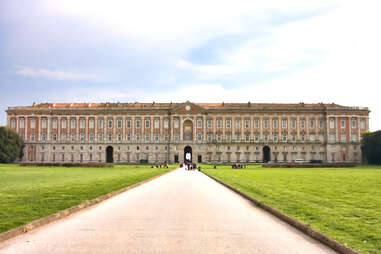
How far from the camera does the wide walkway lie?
6863 millimetres

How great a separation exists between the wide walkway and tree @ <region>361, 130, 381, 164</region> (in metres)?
74.3

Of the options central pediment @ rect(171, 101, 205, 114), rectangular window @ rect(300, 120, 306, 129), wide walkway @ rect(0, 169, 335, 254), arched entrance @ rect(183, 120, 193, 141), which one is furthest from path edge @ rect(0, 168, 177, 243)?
rectangular window @ rect(300, 120, 306, 129)

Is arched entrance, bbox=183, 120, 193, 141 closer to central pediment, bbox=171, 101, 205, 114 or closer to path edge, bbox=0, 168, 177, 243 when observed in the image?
central pediment, bbox=171, 101, 205, 114

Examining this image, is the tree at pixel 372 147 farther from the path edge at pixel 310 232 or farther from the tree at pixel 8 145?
the tree at pixel 8 145

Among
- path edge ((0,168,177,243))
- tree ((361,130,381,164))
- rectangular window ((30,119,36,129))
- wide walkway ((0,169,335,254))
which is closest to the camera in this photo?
wide walkway ((0,169,335,254))

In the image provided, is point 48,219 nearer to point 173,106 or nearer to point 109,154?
point 173,106

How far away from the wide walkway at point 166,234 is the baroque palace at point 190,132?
79497 millimetres

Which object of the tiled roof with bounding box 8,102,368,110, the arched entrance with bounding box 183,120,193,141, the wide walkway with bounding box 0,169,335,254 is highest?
the tiled roof with bounding box 8,102,368,110

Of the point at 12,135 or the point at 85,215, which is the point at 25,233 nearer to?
the point at 85,215

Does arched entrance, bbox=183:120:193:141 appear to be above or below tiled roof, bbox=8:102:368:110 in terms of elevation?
below

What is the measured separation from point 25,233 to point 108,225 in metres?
2.01

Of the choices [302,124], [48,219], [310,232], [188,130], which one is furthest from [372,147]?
[48,219]

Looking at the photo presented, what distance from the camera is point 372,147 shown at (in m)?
76.6

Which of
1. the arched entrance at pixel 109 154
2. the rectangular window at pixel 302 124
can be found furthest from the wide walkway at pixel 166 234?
the rectangular window at pixel 302 124
